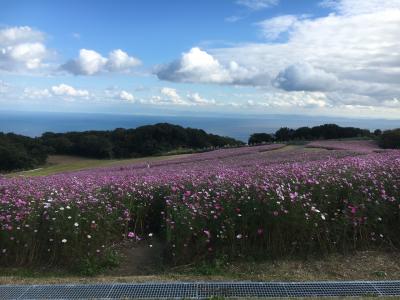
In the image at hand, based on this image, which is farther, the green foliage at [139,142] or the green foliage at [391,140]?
the green foliage at [139,142]

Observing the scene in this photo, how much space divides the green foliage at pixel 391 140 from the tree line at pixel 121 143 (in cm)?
2017

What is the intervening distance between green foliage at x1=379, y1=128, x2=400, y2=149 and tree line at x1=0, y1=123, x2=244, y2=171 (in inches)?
794

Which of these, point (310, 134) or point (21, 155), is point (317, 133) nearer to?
point (310, 134)

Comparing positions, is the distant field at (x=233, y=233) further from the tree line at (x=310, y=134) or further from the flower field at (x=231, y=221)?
the tree line at (x=310, y=134)

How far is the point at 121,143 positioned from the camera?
5612 cm

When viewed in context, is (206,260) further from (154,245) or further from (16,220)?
(16,220)

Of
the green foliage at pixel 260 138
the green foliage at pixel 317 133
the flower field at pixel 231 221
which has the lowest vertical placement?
the flower field at pixel 231 221

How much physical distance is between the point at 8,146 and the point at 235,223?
44.6 m

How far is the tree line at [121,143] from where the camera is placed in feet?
158

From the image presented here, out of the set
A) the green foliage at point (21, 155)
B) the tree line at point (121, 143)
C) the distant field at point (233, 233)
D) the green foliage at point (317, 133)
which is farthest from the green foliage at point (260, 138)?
the distant field at point (233, 233)

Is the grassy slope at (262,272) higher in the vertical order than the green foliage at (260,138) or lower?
lower

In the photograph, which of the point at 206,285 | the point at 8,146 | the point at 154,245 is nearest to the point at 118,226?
the point at 154,245

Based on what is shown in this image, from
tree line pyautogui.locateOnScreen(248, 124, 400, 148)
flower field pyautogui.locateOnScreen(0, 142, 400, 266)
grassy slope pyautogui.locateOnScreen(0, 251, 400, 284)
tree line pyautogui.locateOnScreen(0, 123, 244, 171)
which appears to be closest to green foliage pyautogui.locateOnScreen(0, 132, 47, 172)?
tree line pyautogui.locateOnScreen(0, 123, 244, 171)

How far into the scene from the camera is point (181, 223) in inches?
242
